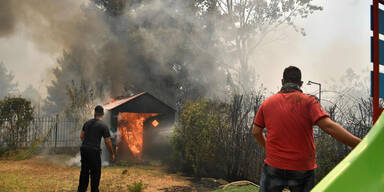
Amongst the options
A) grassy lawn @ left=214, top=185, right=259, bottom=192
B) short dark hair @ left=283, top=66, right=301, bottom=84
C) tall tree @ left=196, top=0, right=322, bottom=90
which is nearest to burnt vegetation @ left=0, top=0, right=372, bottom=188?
tall tree @ left=196, top=0, right=322, bottom=90

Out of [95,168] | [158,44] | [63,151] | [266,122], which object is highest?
[158,44]

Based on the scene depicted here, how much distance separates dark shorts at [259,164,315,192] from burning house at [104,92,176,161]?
9185 mm

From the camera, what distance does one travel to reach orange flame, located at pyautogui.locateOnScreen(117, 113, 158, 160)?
474 inches

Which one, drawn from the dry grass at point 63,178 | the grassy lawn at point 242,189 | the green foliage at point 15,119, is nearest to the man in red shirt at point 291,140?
the grassy lawn at point 242,189

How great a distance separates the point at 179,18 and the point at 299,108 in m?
19.0

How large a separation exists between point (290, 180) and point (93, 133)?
402cm

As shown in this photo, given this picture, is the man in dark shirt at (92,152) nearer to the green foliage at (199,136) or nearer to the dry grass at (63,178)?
the dry grass at (63,178)

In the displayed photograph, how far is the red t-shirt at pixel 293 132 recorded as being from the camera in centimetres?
236

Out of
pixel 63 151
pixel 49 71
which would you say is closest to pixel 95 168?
pixel 63 151

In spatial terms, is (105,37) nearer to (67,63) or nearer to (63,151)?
(63,151)

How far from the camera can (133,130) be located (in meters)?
12.5

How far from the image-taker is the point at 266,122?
2.62 m

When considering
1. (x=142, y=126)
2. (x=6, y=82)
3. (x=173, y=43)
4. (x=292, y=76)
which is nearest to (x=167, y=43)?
(x=173, y=43)

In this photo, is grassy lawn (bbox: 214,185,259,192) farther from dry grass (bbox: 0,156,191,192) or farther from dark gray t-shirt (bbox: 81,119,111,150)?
dark gray t-shirt (bbox: 81,119,111,150)
